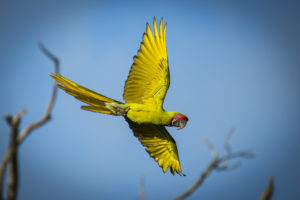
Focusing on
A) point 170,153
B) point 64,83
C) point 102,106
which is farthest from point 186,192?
point 64,83

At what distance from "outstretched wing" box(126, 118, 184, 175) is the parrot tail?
2.29 ft

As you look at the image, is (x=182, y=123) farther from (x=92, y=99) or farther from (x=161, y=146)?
(x=92, y=99)

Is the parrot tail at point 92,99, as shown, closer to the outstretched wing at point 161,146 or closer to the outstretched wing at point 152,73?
the outstretched wing at point 152,73

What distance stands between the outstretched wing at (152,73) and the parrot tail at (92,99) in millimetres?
212

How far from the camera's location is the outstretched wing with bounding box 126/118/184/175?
5.54m

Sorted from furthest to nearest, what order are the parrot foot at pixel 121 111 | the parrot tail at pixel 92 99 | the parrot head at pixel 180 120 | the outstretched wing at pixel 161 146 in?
the outstretched wing at pixel 161 146 → the parrot head at pixel 180 120 → the parrot foot at pixel 121 111 → the parrot tail at pixel 92 99

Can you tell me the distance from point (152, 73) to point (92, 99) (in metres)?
0.99

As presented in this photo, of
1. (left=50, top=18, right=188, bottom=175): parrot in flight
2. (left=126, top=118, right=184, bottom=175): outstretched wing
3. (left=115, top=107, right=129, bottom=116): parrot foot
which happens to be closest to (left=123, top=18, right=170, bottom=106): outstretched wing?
(left=50, top=18, right=188, bottom=175): parrot in flight

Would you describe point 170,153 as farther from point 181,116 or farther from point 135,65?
point 135,65

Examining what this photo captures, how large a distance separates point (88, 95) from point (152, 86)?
99 centimetres

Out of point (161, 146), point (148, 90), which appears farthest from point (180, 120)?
point (161, 146)

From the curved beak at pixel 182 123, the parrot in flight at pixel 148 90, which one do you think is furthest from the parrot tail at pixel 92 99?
the curved beak at pixel 182 123

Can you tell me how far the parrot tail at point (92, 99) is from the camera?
4.61 metres

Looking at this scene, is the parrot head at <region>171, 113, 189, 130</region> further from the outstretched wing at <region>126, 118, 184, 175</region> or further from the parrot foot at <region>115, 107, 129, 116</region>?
the parrot foot at <region>115, 107, 129, 116</region>
